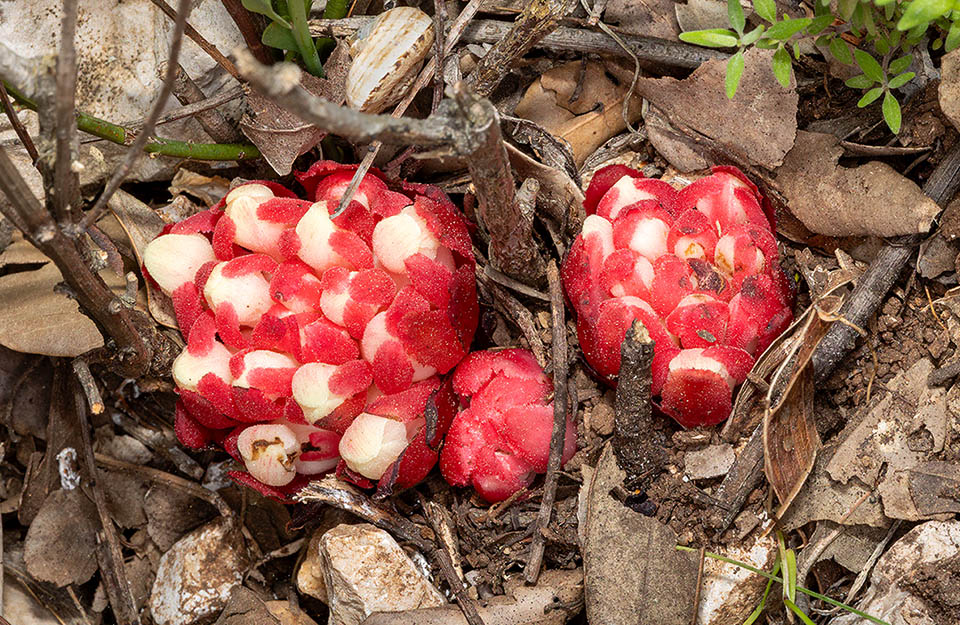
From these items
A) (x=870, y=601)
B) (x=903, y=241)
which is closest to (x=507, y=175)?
(x=903, y=241)

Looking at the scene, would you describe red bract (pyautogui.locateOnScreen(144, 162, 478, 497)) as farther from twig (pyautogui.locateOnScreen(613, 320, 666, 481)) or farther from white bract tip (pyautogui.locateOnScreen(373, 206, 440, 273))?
twig (pyautogui.locateOnScreen(613, 320, 666, 481))

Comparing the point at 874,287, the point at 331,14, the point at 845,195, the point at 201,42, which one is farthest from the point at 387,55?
the point at 874,287

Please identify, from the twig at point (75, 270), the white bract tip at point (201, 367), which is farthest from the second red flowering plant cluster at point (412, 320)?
the twig at point (75, 270)

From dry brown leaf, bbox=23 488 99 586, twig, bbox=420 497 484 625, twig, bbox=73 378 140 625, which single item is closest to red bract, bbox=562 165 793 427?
twig, bbox=420 497 484 625

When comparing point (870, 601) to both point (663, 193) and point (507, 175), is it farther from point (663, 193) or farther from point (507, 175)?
point (507, 175)

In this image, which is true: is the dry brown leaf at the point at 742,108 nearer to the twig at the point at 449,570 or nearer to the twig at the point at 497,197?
the twig at the point at 497,197

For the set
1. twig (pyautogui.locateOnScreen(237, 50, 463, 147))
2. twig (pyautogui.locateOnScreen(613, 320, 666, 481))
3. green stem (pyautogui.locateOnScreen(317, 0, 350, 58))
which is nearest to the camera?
twig (pyautogui.locateOnScreen(237, 50, 463, 147))
